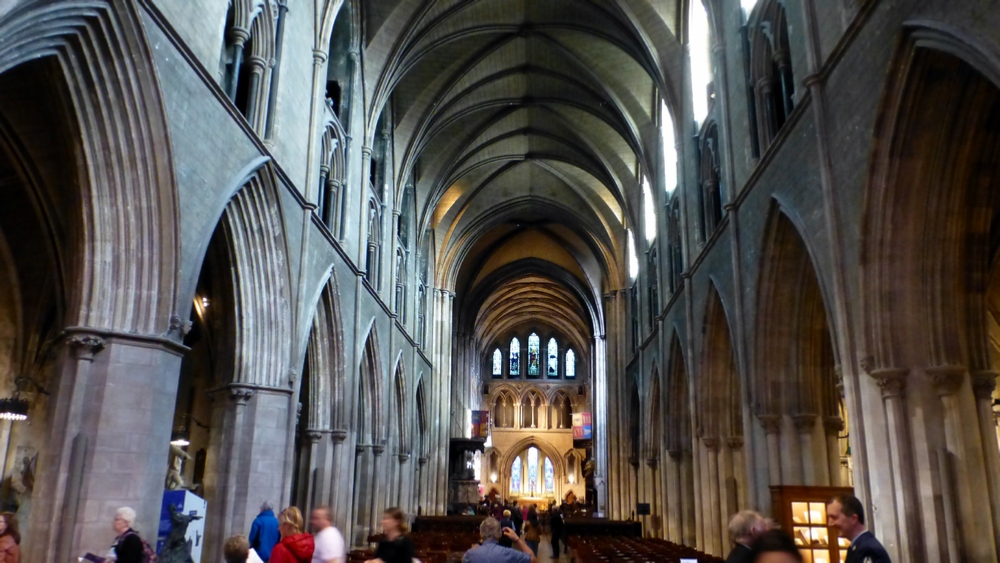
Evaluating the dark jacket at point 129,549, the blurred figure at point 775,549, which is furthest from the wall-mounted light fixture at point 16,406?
the blurred figure at point 775,549

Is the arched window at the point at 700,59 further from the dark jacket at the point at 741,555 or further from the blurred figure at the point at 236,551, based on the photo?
the blurred figure at the point at 236,551

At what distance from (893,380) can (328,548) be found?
625cm

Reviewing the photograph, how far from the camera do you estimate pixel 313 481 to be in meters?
16.8

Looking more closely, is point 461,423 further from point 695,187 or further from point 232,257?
point 232,257

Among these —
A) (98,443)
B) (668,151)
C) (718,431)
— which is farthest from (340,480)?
(668,151)

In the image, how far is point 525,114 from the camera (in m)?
29.5

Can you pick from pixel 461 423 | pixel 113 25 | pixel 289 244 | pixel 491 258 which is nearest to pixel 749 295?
pixel 289 244

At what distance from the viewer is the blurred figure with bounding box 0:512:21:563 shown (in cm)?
604

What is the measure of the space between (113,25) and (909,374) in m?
9.55

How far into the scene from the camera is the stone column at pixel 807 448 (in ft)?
40.8

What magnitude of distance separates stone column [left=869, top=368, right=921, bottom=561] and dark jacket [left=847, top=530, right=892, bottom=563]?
4.34m

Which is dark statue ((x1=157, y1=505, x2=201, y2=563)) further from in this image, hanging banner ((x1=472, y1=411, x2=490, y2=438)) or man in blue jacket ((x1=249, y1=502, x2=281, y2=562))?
hanging banner ((x1=472, y1=411, x2=490, y2=438))

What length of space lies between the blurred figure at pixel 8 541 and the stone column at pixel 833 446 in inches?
441

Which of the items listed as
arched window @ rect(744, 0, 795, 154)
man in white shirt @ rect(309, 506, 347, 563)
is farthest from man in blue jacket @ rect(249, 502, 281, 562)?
arched window @ rect(744, 0, 795, 154)
